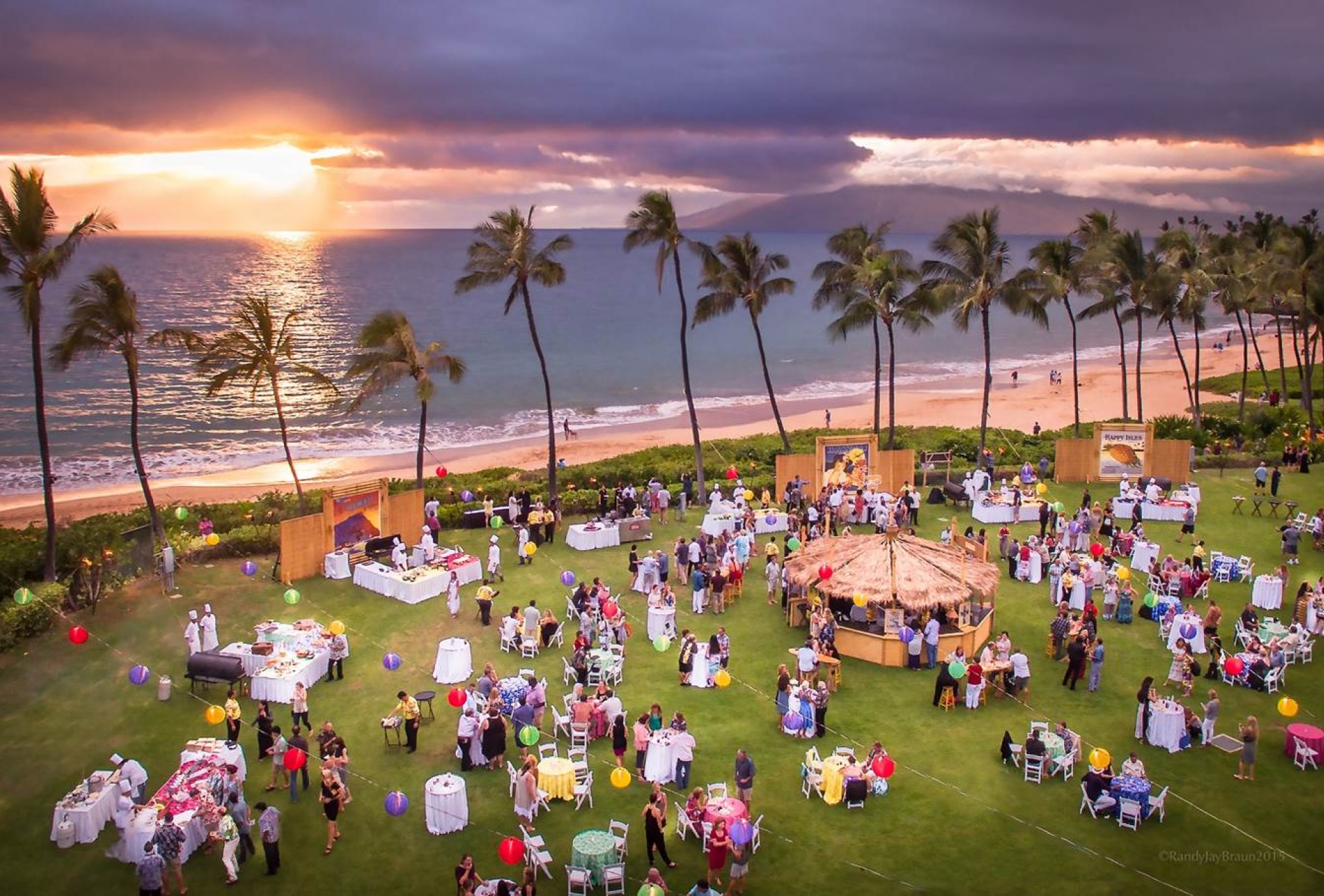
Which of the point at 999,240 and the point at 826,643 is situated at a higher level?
the point at 999,240

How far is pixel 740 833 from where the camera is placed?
13.6 metres

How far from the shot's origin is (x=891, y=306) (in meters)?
36.1

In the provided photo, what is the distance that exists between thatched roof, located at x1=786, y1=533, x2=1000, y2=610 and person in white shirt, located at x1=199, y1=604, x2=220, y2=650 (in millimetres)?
12181

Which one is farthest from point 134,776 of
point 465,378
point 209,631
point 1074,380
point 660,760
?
point 465,378

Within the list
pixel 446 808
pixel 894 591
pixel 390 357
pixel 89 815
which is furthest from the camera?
pixel 390 357

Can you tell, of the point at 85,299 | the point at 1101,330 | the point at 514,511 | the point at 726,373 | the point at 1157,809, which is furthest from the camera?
the point at 1101,330

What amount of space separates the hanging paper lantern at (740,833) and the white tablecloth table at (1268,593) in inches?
637

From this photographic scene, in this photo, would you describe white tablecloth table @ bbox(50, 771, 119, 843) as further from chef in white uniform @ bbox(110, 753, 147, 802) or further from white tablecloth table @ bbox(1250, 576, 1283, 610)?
white tablecloth table @ bbox(1250, 576, 1283, 610)

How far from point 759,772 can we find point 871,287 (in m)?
22.2

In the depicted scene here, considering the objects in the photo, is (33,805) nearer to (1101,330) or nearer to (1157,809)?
(1157,809)

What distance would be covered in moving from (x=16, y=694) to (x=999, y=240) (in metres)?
32.1

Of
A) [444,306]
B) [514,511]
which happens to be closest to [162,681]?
[514,511]

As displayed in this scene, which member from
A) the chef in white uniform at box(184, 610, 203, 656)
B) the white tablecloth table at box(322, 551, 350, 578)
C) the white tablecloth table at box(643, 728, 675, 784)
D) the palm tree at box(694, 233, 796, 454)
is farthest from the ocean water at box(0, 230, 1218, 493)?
the white tablecloth table at box(643, 728, 675, 784)

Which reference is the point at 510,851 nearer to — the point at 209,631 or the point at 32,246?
the point at 209,631
